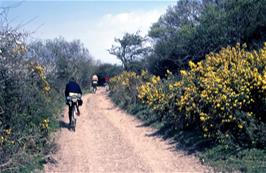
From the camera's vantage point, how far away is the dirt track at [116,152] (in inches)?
378

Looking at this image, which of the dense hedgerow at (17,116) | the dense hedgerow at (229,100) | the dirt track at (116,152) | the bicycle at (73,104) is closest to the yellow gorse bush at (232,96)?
the dense hedgerow at (229,100)

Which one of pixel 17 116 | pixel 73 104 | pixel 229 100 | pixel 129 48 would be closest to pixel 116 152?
pixel 17 116

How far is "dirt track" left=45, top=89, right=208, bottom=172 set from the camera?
9.60 metres

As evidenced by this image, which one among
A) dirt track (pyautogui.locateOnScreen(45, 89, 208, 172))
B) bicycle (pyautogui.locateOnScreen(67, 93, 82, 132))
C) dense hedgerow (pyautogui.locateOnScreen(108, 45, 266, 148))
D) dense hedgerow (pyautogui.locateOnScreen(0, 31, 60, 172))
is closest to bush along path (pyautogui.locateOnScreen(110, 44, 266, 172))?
dense hedgerow (pyautogui.locateOnScreen(108, 45, 266, 148))

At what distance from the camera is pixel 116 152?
11.1 metres

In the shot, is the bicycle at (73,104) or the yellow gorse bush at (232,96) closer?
the yellow gorse bush at (232,96)

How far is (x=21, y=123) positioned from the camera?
1009 cm

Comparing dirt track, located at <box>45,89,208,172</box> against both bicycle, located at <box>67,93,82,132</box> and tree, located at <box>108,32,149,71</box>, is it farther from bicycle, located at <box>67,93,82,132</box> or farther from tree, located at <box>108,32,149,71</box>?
tree, located at <box>108,32,149,71</box>

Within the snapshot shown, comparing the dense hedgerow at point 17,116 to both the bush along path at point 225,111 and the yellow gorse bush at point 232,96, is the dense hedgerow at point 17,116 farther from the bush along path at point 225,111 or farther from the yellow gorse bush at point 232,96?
the yellow gorse bush at point 232,96

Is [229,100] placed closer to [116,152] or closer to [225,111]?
[225,111]

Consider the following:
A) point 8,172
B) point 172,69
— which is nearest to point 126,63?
point 172,69

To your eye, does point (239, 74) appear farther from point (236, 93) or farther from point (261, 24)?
point (261, 24)

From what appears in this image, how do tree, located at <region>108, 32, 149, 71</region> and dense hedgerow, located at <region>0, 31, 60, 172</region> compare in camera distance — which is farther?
tree, located at <region>108, 32, 149, 71</region>

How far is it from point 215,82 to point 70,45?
49446 mm
